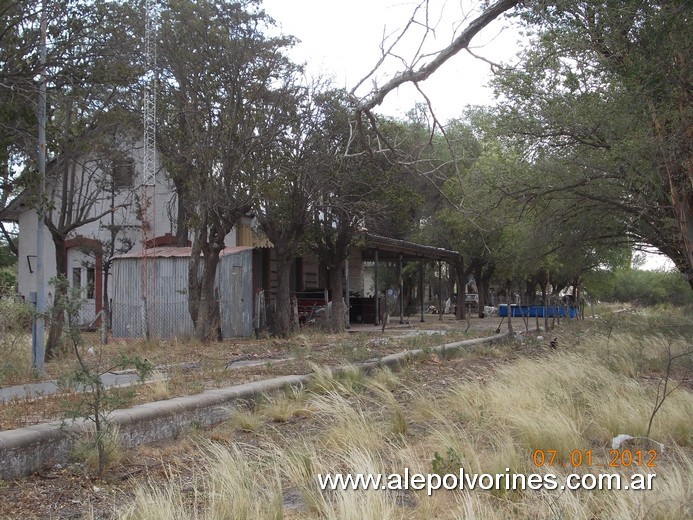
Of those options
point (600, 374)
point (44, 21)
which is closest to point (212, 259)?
point (44, 21)

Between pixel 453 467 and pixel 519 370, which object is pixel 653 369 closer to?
pixel 519 370

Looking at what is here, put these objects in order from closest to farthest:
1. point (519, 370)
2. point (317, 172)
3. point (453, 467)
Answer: point (453, 467) < point (519, 370) < point (317, 172)

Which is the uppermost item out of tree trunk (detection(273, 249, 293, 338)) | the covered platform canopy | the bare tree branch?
the bare tree branch

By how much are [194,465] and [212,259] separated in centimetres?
1167

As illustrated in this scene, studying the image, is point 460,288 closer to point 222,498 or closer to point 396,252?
point 396,252

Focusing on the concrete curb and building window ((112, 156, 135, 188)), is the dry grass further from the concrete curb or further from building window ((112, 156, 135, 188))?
building window ((112, 156, 135, 188))

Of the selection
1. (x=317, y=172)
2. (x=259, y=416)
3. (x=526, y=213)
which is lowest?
(x=259, y=416)

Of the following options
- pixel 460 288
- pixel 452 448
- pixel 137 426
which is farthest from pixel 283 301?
pixel 460 288

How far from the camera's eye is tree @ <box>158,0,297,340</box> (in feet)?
51.5

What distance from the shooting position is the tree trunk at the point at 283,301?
65.4ft

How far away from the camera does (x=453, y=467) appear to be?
5.06 meters

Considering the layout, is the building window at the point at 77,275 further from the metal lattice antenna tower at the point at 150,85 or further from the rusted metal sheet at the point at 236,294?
the metal lattice antenna tower at the point at 150,85
